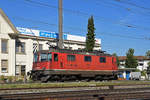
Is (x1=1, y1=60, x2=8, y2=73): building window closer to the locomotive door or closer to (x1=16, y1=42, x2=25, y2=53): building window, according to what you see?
(x1=16, y1=42, x2=25, y2=53): building window

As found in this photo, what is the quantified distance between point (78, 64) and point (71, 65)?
1022mm

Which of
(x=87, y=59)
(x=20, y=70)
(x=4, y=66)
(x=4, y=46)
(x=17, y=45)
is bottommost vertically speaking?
(x=20, y=70)

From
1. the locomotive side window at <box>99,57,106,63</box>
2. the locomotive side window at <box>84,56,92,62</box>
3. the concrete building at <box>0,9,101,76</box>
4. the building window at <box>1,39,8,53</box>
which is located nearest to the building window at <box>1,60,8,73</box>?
the concrete building at <box>0,9,101,76</box>

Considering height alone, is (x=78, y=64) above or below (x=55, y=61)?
below

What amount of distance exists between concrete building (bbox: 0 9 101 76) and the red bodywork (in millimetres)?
9613

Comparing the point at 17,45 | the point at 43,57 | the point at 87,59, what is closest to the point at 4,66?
the point at 17,45

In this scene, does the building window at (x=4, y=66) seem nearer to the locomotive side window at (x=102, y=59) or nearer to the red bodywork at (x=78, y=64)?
the red bodywork at (x=78, y=64)

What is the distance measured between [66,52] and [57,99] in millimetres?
13761

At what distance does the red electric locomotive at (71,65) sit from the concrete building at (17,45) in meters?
9.54

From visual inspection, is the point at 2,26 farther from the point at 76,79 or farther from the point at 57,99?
the point at 57,99

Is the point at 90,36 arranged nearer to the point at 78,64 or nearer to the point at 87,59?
the point at 87,59

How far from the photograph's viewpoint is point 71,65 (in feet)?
80.1

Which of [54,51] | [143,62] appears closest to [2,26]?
[54,51]

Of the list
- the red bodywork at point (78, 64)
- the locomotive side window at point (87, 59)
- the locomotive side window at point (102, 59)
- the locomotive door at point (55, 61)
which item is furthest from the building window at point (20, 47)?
the locomotive side window at point (102, 59)
